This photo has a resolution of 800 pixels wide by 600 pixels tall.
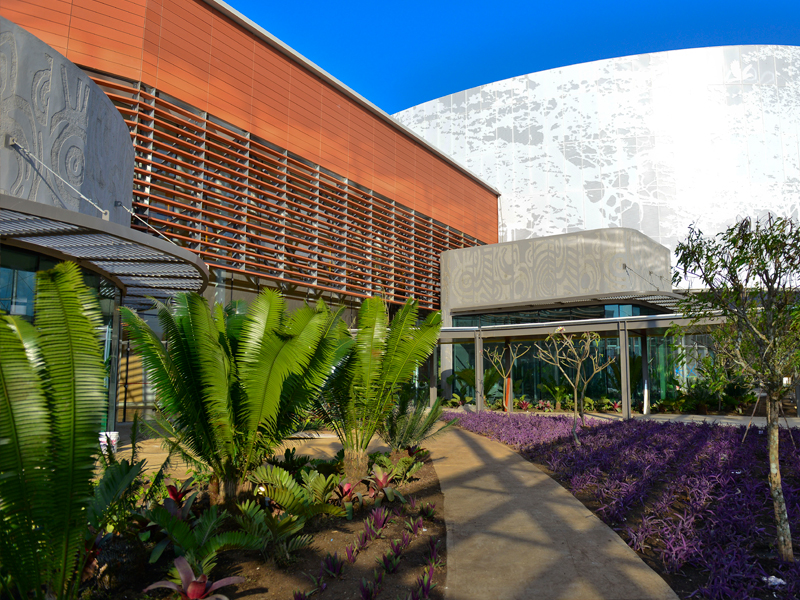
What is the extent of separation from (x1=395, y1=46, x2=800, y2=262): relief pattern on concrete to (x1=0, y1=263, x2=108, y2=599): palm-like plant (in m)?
24.7

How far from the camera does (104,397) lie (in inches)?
145

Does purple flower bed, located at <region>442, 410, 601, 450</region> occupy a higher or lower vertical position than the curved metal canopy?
lower

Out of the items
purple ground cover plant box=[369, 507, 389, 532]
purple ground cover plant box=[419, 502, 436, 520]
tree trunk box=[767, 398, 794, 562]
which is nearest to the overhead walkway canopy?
purple ground cover plant box=[419, 502, 436, 520]

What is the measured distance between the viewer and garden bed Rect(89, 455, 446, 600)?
13.4 feet

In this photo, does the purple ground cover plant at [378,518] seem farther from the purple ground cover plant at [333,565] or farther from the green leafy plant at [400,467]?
the green leafy plant at [400,467]

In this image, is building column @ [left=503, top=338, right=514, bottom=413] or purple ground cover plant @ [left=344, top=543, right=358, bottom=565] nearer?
purple ground cover plant @ [left=344, top=543, right=358, bottom=565]

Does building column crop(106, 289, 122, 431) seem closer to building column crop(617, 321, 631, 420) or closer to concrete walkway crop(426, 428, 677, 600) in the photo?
concrete walkway crop(426, 428, 677, 600)

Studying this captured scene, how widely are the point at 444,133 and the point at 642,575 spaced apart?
2748 cm

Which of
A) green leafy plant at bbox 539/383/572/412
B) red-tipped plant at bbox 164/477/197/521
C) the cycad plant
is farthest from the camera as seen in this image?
green leafy plant at bbox 539/383/572/412

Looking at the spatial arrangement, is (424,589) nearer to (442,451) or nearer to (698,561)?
(698,561)

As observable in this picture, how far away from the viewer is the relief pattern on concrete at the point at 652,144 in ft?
83.3

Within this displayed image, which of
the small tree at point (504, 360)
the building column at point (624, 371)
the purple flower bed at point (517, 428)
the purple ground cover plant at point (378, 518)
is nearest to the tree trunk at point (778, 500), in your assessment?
the purple ground cover plant at point (378, 518)

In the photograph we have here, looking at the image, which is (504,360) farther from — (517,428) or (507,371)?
(517,428)

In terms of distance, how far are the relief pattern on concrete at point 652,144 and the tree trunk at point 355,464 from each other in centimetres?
2091
